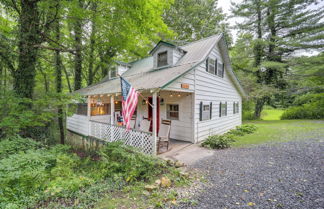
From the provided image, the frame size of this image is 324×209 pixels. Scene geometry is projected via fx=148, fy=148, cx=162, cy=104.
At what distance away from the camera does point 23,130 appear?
20.8 ft

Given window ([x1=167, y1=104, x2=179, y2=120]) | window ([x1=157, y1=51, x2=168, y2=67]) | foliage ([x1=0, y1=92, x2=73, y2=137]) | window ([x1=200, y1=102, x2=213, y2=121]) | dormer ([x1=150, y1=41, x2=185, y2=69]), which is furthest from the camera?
window ([x1=157, y1=51, x2=168, y2=67])

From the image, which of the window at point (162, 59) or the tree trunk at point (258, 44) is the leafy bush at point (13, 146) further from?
the tree trunk at point (258, 44)

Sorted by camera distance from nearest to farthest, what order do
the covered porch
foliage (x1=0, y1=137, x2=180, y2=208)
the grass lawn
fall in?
foliage (x1=0, y1=137, x2=180, y2=208)
the covered porch
the grass lawn

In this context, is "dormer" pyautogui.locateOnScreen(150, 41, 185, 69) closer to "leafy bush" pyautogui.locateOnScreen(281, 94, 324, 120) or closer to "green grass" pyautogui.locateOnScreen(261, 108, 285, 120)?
"leafy bush" pyautogui.locateOnScreen(281, 94, 324, 120)

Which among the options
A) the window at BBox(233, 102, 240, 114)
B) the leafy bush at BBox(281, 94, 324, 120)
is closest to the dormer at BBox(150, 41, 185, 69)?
the window at BBox(233, 102, 240, 114)

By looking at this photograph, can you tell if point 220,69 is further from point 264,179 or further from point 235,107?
point 264,179

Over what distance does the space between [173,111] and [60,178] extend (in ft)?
18.7

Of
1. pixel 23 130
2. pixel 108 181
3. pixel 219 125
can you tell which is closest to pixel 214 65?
pixel 219 125

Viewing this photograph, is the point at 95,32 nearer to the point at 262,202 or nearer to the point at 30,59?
the point at 30,59

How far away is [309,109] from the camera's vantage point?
1628 centimetres

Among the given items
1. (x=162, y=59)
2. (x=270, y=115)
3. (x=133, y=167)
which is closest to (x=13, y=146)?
(x=133, y=167)

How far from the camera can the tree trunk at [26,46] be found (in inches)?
239

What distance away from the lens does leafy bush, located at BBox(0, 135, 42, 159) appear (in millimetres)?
4672

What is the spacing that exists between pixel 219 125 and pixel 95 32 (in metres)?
10.3
